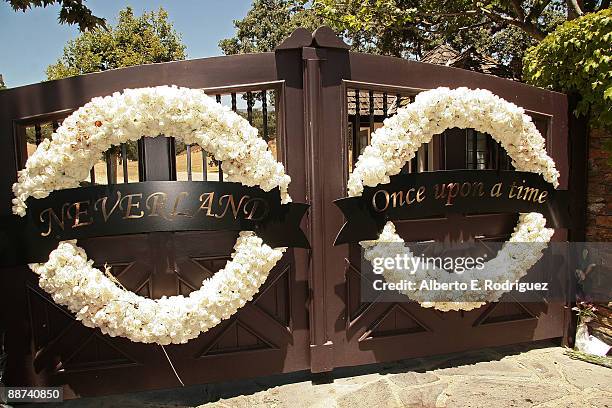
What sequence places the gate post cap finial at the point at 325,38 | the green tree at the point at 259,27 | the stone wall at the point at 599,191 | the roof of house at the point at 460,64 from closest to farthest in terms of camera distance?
the gate post cap finial at the point at 325,38 → the stone wall at the point at 599,191 → the roof of house at the point at 460,64 → the green tree at the point at 259,27

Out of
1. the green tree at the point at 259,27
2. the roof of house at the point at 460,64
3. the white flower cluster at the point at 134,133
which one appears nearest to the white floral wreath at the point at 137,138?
the white flower cluster at the point at 134,133

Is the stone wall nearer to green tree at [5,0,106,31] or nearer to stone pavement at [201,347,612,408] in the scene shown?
stone pavement at [201,347,612,408]

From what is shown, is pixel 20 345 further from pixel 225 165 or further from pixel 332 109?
pixel 332 109

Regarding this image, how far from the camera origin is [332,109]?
3.50 m

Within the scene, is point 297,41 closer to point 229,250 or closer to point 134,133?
point 134,133

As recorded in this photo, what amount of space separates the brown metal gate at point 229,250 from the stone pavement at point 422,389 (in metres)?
0.15

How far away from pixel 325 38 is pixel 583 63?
7.65 feet

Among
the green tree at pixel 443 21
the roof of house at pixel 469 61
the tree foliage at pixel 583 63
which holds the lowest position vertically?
the tree foliage at pixel 583 63

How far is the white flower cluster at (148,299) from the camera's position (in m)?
2.97

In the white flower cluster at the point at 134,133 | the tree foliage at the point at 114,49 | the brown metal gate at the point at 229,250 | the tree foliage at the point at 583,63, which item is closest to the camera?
the white flower cluster at the point at 134,133

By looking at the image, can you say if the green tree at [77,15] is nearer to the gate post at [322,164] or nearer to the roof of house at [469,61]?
the gate post at [322,164]

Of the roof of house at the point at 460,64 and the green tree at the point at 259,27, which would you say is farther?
the green tree at the point at 259,27

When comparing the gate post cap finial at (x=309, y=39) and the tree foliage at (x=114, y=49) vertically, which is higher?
the tree foliage at (x=114, y=49)

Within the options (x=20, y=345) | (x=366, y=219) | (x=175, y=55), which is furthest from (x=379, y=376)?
(x=175, y=55)
